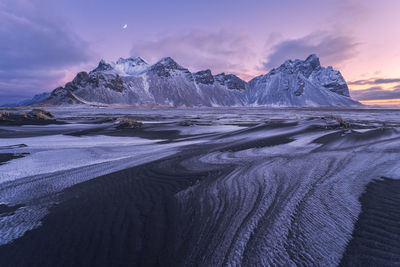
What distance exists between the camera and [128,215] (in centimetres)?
270

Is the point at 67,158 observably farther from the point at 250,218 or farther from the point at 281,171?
the point at 281,171

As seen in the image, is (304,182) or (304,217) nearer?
(304,217)

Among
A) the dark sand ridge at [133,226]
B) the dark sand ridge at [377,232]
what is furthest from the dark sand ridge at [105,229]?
the dark sand ridge at [377,232]

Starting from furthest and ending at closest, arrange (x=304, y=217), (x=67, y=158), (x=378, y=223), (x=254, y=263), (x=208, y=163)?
(x=67, y=158) → (x=208, y=163) → (x=304, y=217) → (x=378, y=223) → (x=254, y=263)

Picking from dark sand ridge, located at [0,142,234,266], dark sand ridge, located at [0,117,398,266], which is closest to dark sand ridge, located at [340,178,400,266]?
dark sand ridge, located at [0,117,398,266]

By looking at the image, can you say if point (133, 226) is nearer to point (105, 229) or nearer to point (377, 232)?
point (105, 229)

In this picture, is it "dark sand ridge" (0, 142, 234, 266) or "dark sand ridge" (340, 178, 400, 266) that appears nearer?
"dark sand ridge" (340, 178, 400, 266)

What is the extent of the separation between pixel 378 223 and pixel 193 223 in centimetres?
223

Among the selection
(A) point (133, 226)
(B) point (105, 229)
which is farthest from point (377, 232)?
(B) point (105, 229)

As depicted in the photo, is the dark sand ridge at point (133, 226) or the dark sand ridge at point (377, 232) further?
the dark sand ridge at point (133, 226)

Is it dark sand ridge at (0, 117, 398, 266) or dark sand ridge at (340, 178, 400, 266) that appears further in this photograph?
dark sand ridge at (0, 117, 398, 266)

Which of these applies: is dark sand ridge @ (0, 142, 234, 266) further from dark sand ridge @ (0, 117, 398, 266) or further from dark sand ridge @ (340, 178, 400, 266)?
dark sand ridge @ (340, 178, 400, 266)

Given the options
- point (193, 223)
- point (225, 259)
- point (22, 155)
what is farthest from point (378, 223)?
point (22, 155)

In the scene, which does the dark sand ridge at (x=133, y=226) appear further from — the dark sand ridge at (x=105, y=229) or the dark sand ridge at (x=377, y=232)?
the dark sand ridge at (x=377, y=232)
